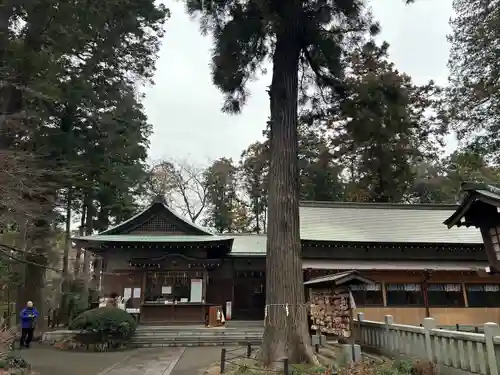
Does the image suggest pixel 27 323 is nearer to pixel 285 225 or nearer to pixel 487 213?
pixel 285 225

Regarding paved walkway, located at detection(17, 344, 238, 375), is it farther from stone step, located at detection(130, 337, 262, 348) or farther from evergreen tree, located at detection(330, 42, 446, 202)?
evergreen tree, located at detection(330, 42, 446, 202)

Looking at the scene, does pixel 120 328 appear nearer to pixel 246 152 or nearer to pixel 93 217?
pixel 93 217

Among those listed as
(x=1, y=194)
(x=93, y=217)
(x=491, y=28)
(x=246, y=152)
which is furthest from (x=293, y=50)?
(x=246, y=152)

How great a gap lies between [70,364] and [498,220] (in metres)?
10.8

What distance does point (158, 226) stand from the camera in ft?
59.8

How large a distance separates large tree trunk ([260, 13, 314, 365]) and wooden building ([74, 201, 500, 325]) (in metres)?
7.15

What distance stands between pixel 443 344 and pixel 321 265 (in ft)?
28.7

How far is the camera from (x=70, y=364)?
379 inches

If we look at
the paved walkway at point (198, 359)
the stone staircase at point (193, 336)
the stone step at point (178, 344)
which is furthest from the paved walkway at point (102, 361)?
the stone staircase at point (193, 336)

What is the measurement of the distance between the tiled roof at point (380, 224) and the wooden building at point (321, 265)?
5 centimetres

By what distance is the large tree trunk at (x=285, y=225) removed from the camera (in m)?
7.73

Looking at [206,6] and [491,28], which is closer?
[206,6]

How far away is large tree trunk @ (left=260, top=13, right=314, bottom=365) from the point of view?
25.4ft

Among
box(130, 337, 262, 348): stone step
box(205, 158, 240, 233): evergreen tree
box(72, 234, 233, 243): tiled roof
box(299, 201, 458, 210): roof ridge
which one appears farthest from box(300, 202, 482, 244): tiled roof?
box(205, 158, 240, 233): evergreen tree
